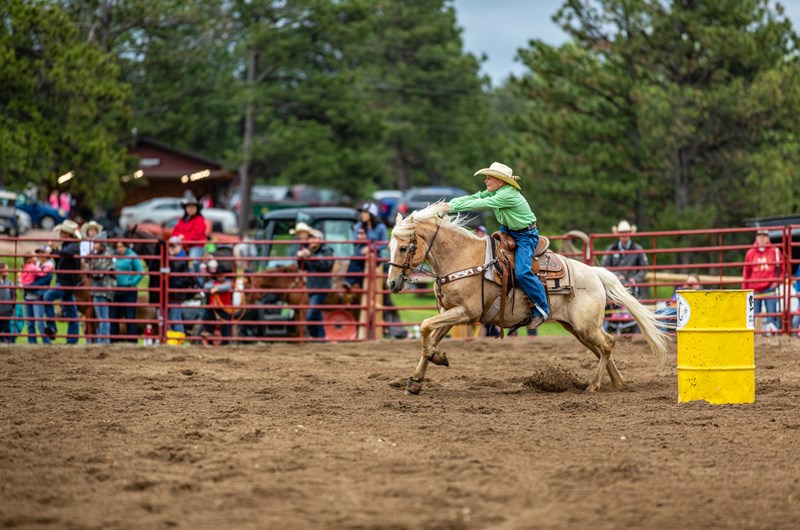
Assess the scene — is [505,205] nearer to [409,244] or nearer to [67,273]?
[409,244]

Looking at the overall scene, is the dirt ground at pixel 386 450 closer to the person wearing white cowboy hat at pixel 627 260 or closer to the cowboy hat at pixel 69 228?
the person wearing white cowboy hat at pixel 627 260

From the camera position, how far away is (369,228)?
16375 mm

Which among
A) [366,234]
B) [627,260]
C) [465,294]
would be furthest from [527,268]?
[366,234]

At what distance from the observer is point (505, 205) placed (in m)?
9.59

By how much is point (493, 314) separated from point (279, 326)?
6.47 m

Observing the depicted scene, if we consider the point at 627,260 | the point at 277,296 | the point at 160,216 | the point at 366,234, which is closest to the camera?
the point at 627,260

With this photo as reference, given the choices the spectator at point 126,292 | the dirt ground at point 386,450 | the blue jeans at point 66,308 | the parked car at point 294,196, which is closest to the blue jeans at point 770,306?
the dirt ground at point 386,450

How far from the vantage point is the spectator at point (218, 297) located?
15.2 m

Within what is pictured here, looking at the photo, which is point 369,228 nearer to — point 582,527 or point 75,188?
point 582,527

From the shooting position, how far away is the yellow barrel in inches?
352

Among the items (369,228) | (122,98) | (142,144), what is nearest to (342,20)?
(122,98)

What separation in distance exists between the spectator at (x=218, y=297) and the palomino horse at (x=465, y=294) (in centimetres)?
576

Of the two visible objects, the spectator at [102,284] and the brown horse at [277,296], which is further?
the brown horse at [277,296]

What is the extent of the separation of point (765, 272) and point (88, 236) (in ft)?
32.0
